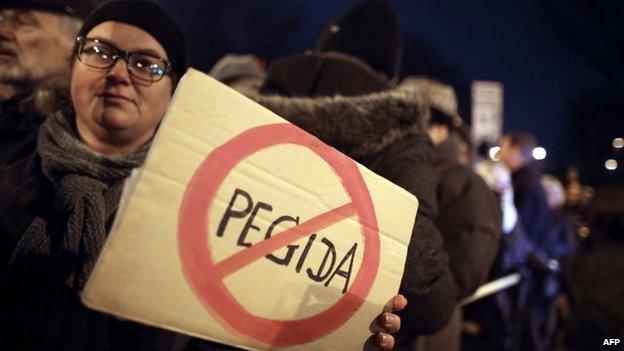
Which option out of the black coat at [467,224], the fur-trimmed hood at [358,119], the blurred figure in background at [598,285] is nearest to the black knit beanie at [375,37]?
the black coat at [467,224]

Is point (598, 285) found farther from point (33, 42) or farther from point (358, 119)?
point (33, 42)

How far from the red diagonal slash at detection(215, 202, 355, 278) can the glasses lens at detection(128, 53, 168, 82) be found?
80cm

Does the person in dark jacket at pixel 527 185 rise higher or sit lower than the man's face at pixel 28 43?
lower

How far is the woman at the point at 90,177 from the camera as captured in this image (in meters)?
1.25

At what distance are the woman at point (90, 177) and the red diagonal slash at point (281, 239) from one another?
33 cm

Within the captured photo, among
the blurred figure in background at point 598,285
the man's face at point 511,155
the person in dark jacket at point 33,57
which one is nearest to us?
the person in dark jacket at point 33,57

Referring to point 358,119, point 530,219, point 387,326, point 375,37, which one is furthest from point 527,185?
point 387,326

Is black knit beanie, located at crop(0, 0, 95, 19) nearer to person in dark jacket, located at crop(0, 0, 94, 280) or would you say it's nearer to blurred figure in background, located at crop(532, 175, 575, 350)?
person in dark jacket, located at crop(0, 0, 94, 280)

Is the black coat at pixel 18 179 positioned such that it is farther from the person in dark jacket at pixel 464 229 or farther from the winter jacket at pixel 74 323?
the person in dark jacket at pixel 464 229

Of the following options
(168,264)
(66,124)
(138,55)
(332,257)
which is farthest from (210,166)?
(66,124)

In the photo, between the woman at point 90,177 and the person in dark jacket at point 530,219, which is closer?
the woman at point 90,177

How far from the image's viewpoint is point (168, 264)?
35.4 inches

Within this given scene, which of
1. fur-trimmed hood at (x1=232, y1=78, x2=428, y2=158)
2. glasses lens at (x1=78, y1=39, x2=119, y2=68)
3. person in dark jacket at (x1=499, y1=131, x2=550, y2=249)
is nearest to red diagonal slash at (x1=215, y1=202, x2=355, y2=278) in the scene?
fur-trimmed hood at (x1=232, y1=78, x2=428, y2=158)

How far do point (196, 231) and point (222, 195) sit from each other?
9 cm
